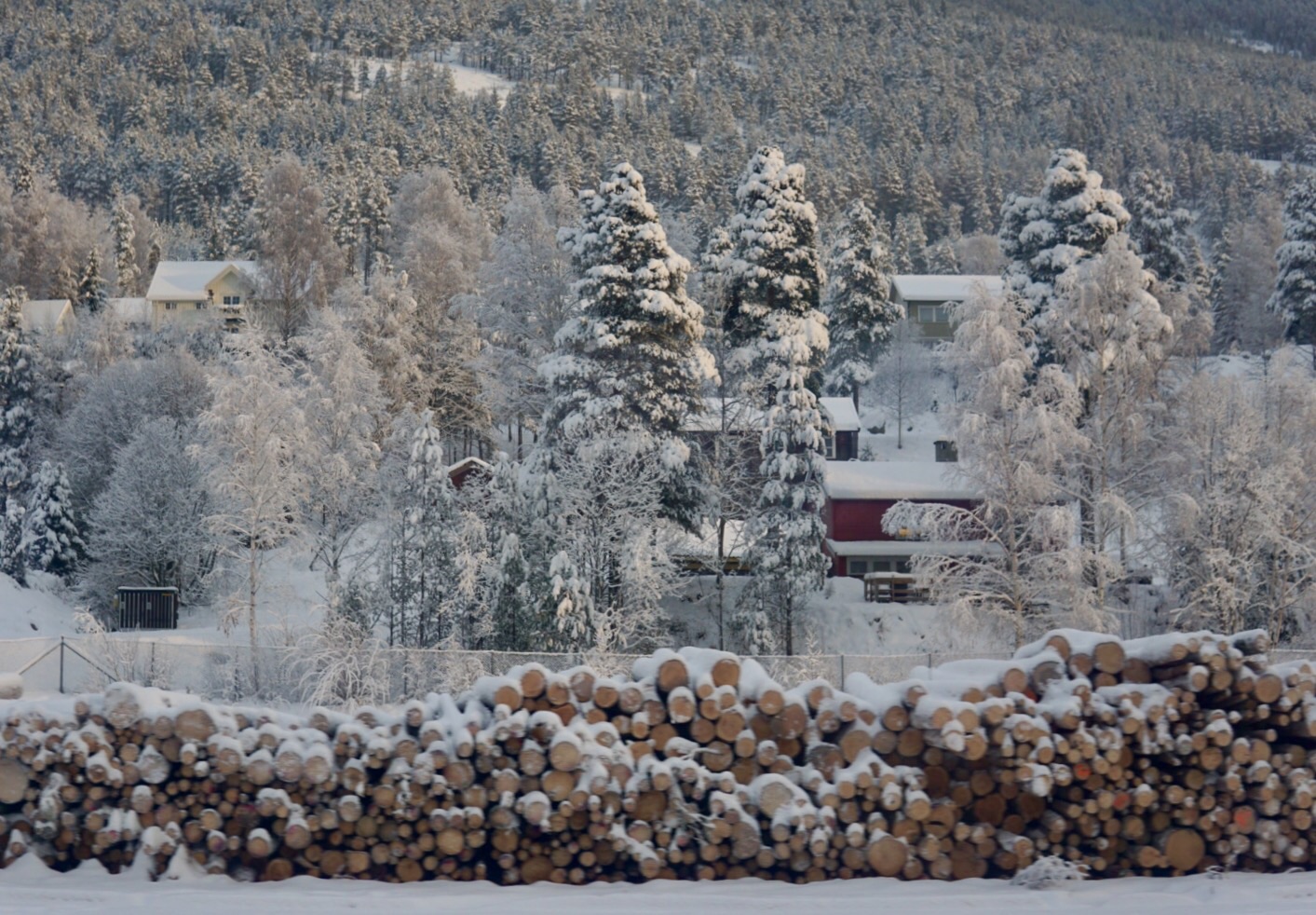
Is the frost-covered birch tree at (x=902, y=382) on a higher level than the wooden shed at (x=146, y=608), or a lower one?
higher

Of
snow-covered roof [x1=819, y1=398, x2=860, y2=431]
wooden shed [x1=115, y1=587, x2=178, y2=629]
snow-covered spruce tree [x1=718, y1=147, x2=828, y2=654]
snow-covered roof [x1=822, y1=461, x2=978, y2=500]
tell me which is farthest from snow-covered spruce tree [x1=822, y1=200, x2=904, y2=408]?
wooden shed [x1=115, y1=587, x2=178, y2=629]

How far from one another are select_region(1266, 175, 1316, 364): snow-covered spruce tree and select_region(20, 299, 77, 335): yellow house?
5482 cm

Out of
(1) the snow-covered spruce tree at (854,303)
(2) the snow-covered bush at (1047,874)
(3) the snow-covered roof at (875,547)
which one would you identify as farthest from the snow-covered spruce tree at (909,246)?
(2) the snow-covered bush at (1047,874)

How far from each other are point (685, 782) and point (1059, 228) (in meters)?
29.9

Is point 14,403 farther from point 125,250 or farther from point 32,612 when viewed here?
point 125,250

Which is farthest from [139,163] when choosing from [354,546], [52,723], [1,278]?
[52,723]

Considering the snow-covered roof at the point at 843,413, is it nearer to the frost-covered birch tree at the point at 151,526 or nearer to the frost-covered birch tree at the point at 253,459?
the frost-covered birch tree at the point at 253,459

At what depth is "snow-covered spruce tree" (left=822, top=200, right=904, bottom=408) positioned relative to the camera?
6109 cm

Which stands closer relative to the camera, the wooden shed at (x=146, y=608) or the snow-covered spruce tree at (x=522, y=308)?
the wooden shed at (x=146, y=608)

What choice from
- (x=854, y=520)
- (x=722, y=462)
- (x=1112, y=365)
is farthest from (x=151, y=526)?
(x=1112, y=365)

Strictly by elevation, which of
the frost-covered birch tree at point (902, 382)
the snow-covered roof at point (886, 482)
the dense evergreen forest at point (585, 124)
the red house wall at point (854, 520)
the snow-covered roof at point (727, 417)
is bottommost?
the red house wall at point (854, 520)

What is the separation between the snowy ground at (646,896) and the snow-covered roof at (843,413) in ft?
129

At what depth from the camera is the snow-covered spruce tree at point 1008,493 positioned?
1072 inches

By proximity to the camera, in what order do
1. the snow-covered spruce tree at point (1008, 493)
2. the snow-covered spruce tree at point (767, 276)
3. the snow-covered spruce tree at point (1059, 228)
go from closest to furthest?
the snow-covered spruce tree at point (1008, 493) → the snow-covered spruce tree at point (767, 276) → the snow-covered spruce tree at point (1059, 228)
